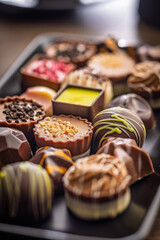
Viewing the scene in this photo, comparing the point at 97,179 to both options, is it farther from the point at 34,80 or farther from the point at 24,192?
the point at 34,80

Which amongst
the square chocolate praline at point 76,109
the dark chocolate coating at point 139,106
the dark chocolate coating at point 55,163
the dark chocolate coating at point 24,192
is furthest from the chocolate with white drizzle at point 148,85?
the dark chocolate coating at point 24,192

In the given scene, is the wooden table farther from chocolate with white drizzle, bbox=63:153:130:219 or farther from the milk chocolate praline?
chocolate with white drizzle, bbox=63:153:130:219

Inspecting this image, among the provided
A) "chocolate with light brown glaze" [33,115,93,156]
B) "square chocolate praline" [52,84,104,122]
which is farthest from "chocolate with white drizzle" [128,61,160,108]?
"chocolate with light brown glaze" [33,115,93,156]

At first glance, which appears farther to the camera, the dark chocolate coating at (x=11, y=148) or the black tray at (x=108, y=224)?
the dark chocolate coating at (x=11, y=148)

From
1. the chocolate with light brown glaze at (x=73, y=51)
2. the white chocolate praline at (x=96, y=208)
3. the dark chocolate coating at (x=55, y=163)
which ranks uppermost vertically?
the dark chocolate coating at (x=55, y=163)

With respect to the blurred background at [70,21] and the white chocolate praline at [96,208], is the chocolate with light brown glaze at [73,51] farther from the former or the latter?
the white chocolate praline at [96,208]

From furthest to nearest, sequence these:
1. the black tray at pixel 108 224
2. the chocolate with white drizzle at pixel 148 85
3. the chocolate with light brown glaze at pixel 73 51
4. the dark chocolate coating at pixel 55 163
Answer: the chocolate with light brown glaze at pixel 73 51
the chocolate with white drizzle at pixel 148 85
the dark chocolate coating at pixel 55 163
the black tray at pixel 108 224
